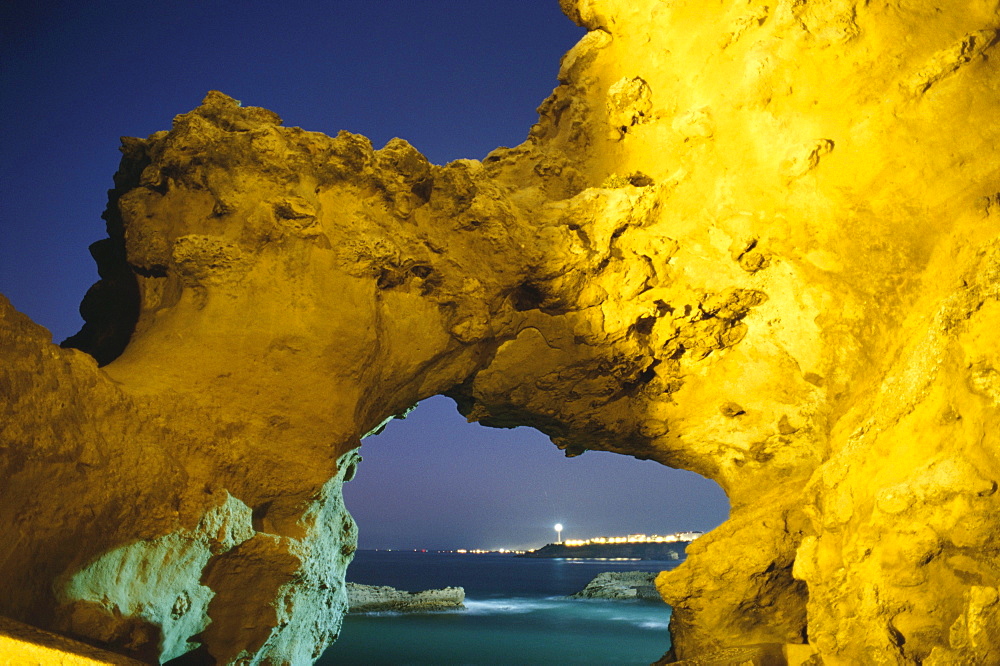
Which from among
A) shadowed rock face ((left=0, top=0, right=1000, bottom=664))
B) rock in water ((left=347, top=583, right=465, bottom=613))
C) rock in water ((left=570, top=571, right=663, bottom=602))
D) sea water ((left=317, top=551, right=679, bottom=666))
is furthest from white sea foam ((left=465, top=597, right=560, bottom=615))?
shadowed rock face ((left=0, top=0, right=1000, bottom=664))

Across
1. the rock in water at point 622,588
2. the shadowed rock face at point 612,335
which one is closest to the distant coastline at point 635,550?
the rock in water at point 622,588

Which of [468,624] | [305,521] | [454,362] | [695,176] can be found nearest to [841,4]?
[695,176]

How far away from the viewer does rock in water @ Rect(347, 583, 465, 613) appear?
1722 cm

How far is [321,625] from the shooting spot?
18.3 ft

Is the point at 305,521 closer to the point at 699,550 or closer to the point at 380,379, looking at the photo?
the point at 380,379

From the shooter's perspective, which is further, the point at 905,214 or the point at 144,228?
the point at 144,228

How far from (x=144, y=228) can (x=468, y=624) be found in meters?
14.1

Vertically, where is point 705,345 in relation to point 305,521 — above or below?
above

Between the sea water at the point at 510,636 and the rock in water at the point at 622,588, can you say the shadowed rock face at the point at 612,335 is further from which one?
the rock in water at the point at 622,588

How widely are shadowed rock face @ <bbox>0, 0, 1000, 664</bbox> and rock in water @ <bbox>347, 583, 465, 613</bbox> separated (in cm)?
1265

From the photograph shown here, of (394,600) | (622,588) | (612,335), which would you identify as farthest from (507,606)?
(612,335)

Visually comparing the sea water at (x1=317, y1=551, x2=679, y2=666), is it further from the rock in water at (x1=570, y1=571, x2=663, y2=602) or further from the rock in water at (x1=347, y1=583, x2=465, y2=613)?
the rock in water at (x1=570, y1=571, x2=663, y2=602)

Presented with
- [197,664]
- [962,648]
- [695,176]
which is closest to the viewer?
[962,648]

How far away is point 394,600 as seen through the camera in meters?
17.7
